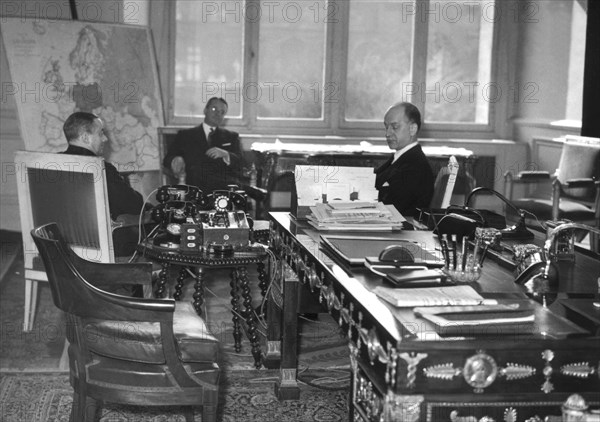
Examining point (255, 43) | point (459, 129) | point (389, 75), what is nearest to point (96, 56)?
point (255, 43)

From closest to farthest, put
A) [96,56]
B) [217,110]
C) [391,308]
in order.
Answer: [391,308] → [96,56] → [217,110]

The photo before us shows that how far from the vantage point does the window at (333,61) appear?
8.86 metres

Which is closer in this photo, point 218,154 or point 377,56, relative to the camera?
point 218,154

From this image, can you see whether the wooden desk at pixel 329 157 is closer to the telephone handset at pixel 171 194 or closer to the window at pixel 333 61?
the window at pixel 333 61

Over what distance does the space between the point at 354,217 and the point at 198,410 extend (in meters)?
1.13

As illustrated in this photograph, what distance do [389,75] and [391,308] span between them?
7.12m

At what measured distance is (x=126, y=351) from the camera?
3127mm

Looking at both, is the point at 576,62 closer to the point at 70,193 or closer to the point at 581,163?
the point at 581,163

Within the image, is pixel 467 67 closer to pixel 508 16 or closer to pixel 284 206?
pixel 508 16

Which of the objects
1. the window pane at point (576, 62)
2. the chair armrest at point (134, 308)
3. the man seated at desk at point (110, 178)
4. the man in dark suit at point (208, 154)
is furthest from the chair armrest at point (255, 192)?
the chair armrest at point (134, 308)

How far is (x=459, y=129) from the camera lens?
9.50 meters

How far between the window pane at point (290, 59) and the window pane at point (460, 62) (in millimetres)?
1191

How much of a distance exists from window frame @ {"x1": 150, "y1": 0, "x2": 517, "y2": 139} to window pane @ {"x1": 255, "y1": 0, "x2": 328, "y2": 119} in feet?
0.29

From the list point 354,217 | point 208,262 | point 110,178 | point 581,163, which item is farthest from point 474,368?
point 581,163
